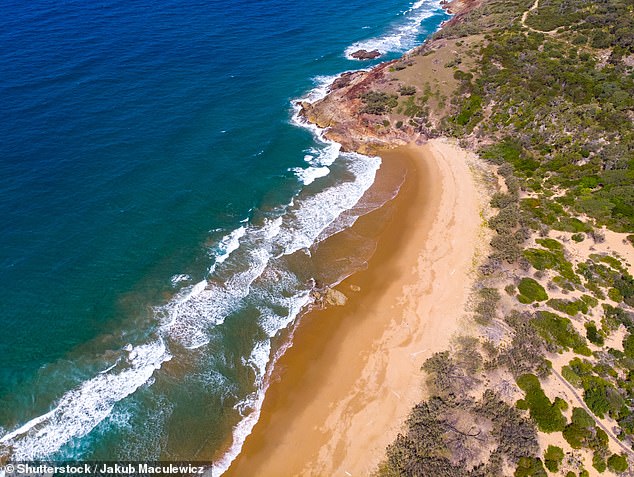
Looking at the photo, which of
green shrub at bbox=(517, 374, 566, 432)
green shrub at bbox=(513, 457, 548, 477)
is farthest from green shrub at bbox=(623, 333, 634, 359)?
green shrub at bbox=(513, 457, 548, 477)

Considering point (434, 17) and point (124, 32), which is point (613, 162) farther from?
point (124, 32)

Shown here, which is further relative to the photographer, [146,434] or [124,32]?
[124,32]

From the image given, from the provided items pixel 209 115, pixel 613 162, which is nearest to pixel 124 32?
pixel 209 115

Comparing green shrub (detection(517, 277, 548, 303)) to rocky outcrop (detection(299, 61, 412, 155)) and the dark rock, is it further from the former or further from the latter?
the dark rock

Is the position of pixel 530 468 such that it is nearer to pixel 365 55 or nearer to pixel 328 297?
pixel 328 297

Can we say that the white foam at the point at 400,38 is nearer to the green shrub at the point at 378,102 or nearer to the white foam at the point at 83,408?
the green shrub at the point at 378,102

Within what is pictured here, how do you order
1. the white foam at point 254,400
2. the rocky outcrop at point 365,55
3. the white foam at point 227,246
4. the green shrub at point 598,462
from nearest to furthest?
the green shrub at point 598,462, the white foam at point 254,400, the white foam at point 227,246, the rocky outcrop at point 365,55

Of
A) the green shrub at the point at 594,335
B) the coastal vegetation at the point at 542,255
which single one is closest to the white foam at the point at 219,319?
the coastal vegetation at the point at 542,255
